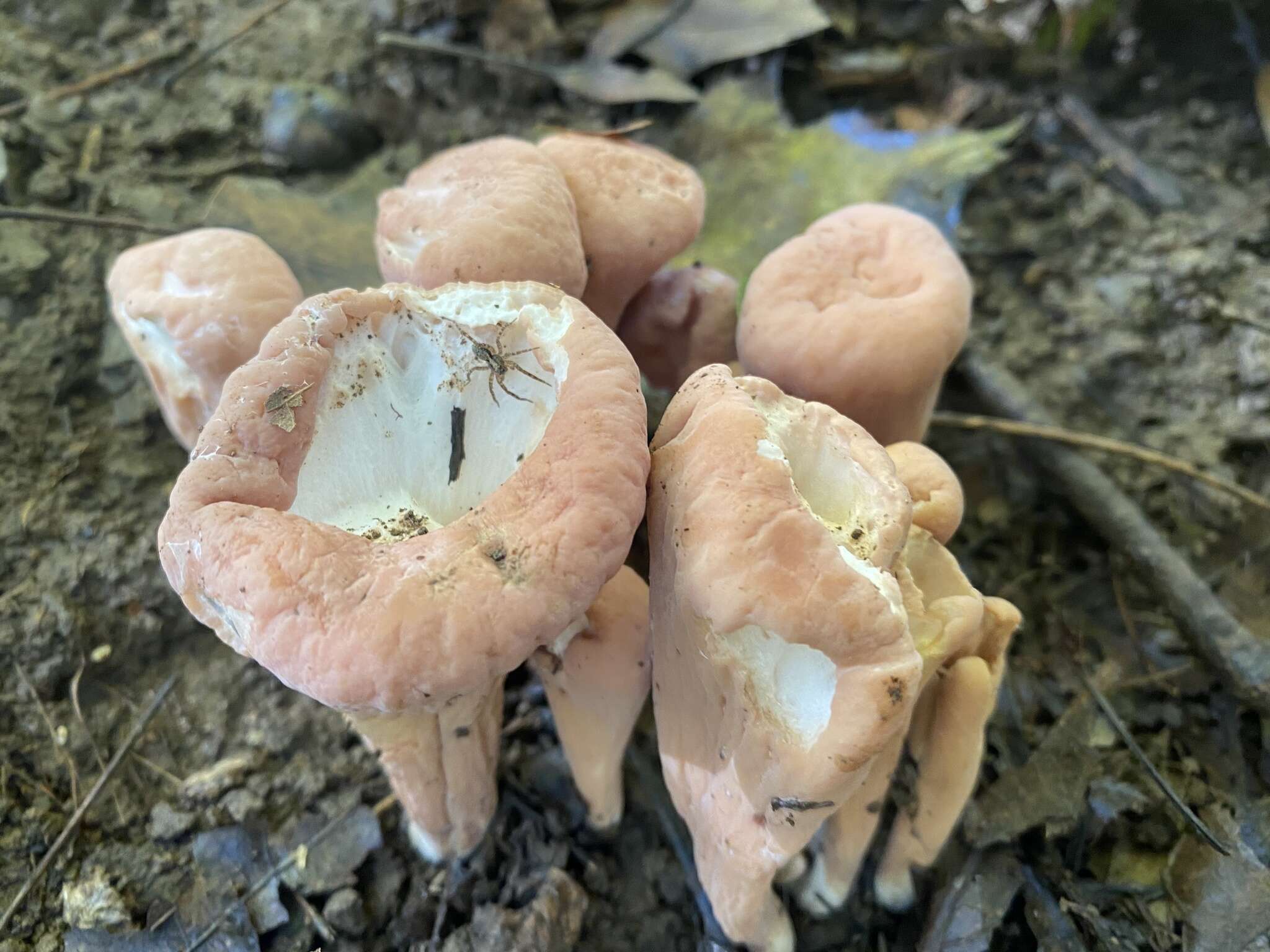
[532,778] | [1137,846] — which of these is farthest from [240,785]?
[1137,846]

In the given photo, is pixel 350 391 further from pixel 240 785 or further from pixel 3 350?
pixel 3 350

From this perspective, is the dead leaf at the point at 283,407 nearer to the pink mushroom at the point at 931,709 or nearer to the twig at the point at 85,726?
the pink mushroom at the point at 931,709

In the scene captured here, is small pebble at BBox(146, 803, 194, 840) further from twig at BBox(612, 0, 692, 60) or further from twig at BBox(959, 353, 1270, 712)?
twig at BBox(612, 0, 692, 60)

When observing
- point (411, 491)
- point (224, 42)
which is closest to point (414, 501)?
point (411, 491)

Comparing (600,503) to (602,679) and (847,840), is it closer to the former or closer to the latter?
(602,679)

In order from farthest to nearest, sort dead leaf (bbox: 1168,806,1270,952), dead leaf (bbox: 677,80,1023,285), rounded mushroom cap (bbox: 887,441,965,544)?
dead leaf (bbox: 677,80,1023,285) → dead leaf (bbox: 1168,806,1270,952) → rounded mushroom cap (bbox: 887,441,965,544)

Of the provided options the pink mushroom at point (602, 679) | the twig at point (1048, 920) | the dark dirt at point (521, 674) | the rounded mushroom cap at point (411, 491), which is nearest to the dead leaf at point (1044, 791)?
the dark dirt at point (521, 674)

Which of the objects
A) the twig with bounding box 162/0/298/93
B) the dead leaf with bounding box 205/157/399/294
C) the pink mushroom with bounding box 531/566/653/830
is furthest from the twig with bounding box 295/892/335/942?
the twig with bounding box 162/0/298/93
